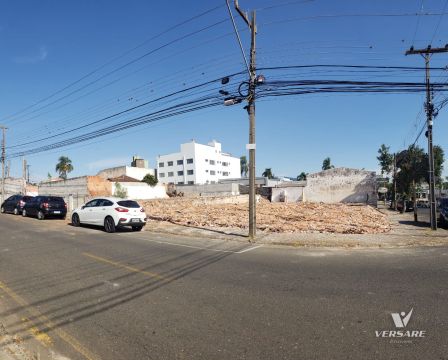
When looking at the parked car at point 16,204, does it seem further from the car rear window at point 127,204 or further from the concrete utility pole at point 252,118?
the concrete utility pole at point 252,118

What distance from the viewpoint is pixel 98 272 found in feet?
27.0

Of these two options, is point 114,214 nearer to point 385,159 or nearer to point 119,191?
point 119,191

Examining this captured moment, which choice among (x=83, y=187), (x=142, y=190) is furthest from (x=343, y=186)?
(x=83, y=187)

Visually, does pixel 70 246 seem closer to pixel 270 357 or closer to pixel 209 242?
pixel 209 242

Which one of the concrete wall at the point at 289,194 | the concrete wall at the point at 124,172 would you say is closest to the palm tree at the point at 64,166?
the concrete wall at the point at 124,172

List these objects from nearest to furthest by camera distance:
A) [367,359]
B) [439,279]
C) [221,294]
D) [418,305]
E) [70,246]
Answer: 1. [367,359]
2. [418,305]
3. [221,294]
4. [439,279]
5. [70,246]

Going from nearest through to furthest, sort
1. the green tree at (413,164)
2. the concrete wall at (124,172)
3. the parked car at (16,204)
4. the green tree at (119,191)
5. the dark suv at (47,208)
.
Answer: the dark suv at (47,208)
the parked car at (16,204)
the green tree at (119,191)
the green tree at (413,164)
the concrete wall at (124,172)

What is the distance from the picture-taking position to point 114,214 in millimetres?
16703

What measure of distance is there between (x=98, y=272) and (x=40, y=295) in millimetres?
1771

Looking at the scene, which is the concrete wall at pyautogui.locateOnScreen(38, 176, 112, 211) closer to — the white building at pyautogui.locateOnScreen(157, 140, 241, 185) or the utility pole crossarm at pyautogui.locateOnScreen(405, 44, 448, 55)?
the utility pole crossarm at pyautogui.locateOnScreen(405, 44, 448, 55)

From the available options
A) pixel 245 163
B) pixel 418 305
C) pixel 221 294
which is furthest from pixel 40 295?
pixel 245 163

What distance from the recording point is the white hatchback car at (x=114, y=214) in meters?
16.7

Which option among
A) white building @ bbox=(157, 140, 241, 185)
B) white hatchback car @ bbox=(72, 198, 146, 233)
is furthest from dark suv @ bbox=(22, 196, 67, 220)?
white building @ bbox=(157, 140, 241, 185)

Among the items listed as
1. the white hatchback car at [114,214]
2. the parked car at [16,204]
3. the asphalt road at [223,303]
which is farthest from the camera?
the parked car at [16,204]
